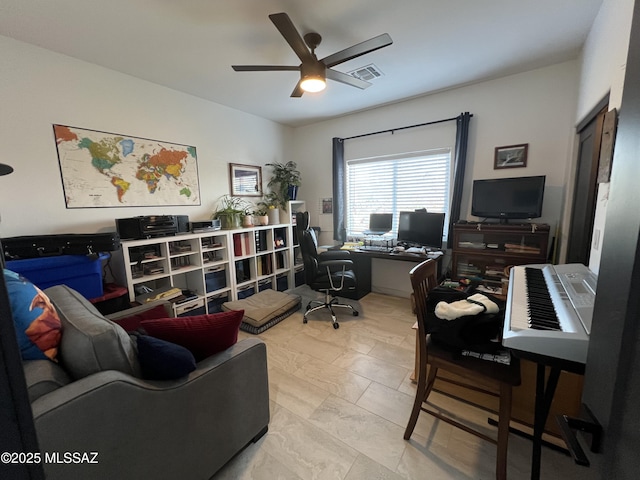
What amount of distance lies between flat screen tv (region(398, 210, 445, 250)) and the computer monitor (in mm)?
156

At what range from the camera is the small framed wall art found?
3.50 meters

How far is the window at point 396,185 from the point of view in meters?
3.21

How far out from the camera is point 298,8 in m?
1.72

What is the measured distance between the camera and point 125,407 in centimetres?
92

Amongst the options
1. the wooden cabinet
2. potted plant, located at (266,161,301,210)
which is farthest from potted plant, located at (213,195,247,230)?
the wooden cabinet

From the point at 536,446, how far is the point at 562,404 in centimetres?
58

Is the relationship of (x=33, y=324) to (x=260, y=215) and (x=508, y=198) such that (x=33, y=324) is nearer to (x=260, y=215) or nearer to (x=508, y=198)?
(x=260, y=215)

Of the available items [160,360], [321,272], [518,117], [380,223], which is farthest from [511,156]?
[160,360]

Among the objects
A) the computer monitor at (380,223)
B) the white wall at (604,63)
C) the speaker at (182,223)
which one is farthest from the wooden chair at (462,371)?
the speaker at (182,223)

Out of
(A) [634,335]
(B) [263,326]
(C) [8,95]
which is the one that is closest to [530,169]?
(A) [634,335]

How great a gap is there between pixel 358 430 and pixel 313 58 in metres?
2.54

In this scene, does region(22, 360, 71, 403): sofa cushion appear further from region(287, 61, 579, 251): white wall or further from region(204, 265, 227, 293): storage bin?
region(287, 61, 579, 251): white wall

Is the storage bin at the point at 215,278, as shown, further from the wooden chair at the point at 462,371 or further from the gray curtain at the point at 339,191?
the wooden chair at the point at 462,371

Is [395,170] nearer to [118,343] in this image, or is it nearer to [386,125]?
[386,125]
